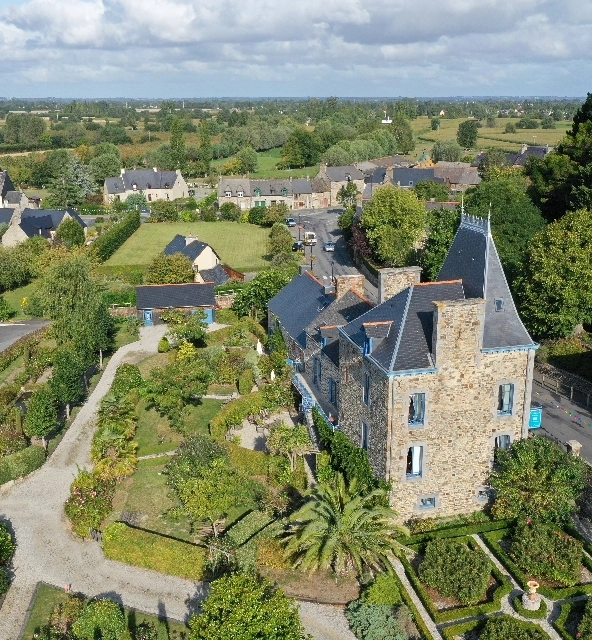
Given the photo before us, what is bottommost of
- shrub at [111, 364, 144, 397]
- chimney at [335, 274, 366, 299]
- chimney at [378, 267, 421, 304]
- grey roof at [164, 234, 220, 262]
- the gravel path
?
the gravel path

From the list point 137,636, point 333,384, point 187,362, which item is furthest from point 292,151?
point 137,636

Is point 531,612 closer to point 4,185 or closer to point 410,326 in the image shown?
point 410,326

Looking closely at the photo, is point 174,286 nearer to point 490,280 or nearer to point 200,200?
point 490,280

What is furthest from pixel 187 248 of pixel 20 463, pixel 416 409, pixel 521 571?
pixel 521 571

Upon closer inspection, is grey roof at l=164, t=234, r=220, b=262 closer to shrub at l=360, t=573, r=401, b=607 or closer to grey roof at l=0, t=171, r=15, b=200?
shrub at l=360, t=573, r=401, b=607

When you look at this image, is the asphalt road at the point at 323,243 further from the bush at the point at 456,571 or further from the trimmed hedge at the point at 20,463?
the bush at the point at 456,571

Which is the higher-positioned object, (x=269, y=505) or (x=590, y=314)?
(x=590, y=314)

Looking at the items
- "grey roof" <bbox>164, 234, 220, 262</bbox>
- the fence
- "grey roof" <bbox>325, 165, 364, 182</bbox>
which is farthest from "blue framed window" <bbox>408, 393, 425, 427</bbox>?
"grey roof" <bbox>325, 165, 364, 182</bbox>
